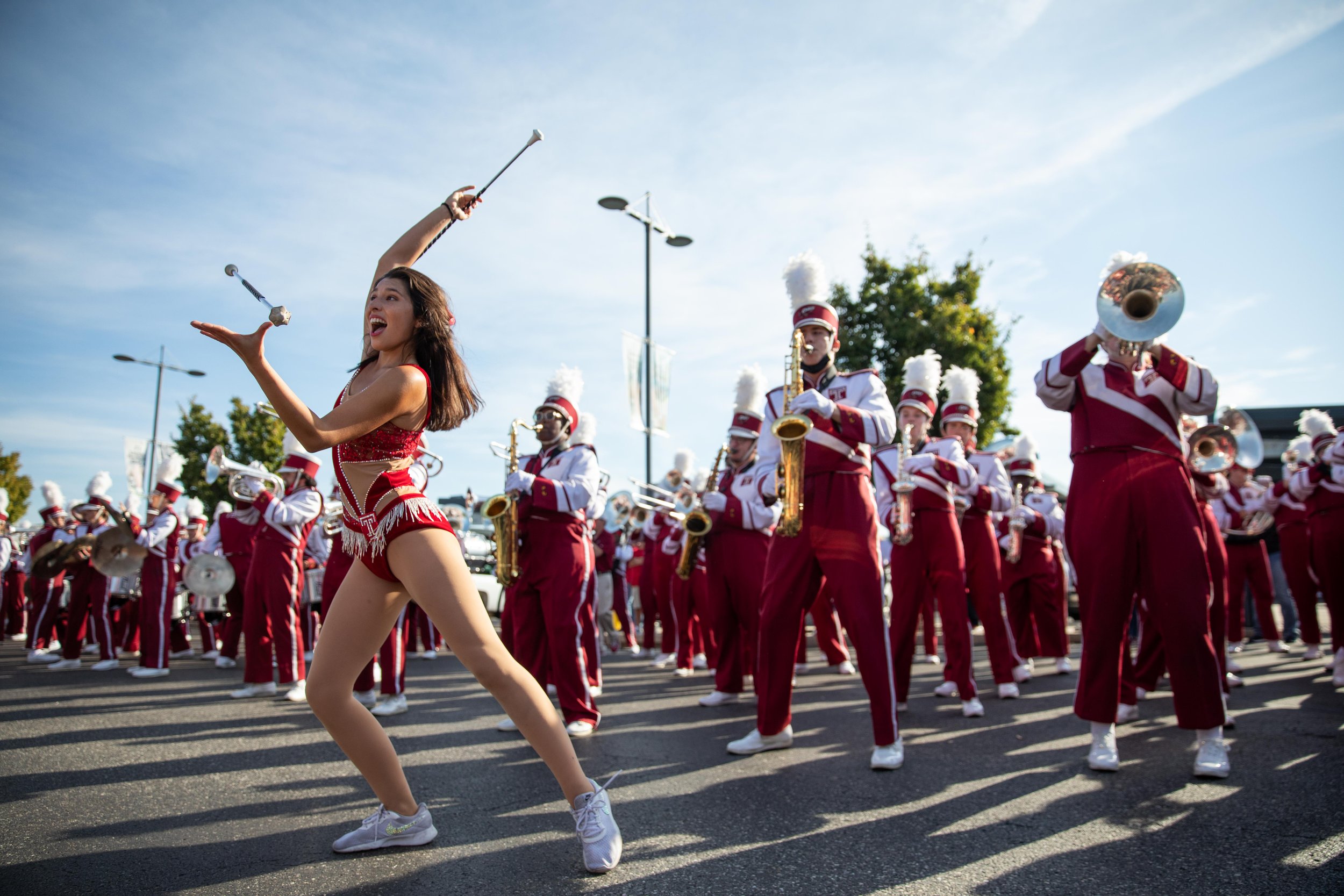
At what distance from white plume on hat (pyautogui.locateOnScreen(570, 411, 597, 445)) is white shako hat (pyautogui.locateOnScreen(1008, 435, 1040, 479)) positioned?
5774mm

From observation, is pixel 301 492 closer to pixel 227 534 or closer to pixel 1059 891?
pixel 227 534

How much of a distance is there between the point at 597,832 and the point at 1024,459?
28.9 feet

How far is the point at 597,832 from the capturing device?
304cm

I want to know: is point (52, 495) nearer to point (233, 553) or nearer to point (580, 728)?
point (233, 553)

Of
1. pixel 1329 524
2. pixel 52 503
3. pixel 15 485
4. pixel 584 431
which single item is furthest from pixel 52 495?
pixel 15 485

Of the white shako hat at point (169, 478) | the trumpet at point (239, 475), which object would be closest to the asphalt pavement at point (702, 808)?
the trumpet at point (239, 475)

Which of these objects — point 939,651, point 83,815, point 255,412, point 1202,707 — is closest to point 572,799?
point 83,815

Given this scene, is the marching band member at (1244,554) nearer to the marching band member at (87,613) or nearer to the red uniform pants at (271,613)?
the red uniform pants at (271,613)

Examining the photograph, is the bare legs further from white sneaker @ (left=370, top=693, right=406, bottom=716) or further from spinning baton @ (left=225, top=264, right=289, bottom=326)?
white sneaker @ (left=370, top=693, right=406, bottom=716)

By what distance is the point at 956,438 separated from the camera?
7559mm

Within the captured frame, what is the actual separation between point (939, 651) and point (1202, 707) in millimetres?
8694

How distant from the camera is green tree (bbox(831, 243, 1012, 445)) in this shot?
69.9 feet

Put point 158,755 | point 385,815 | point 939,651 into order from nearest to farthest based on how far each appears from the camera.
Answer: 1. point 385,815
2. point 158,755
3. point 939,651

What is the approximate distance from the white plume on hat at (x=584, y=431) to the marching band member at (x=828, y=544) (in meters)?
2.09
